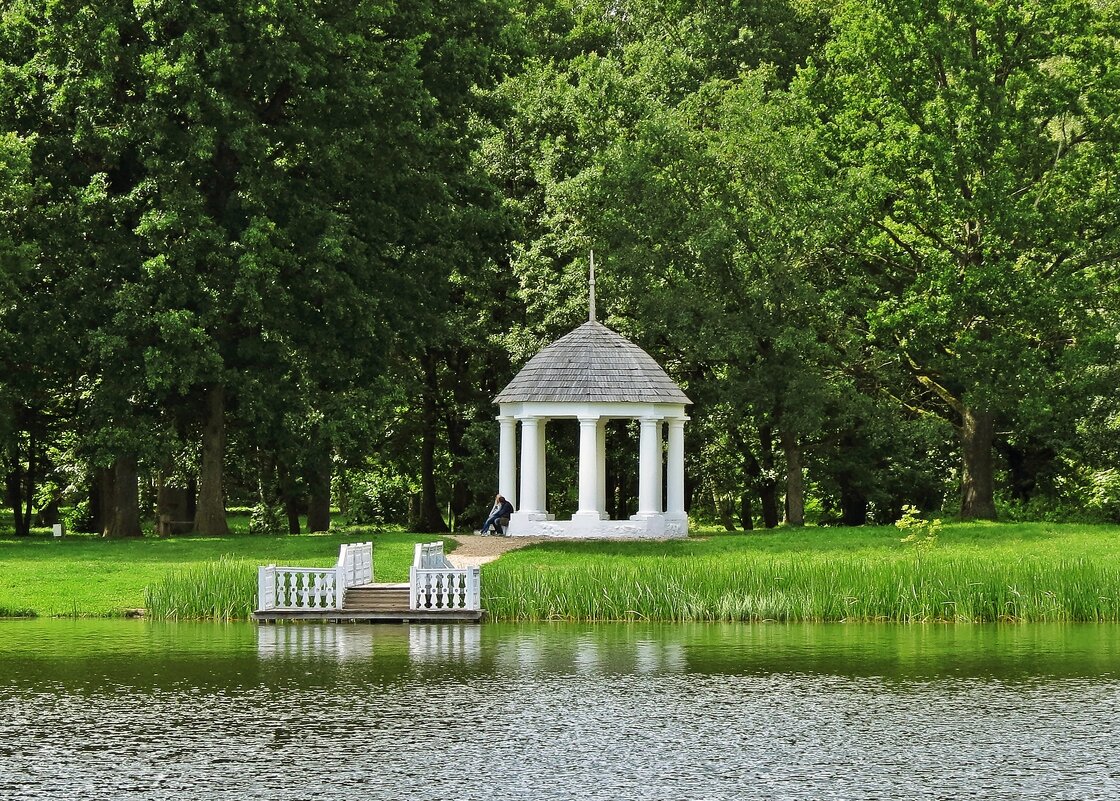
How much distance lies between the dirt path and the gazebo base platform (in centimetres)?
98

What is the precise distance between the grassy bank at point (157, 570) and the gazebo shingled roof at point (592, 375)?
525cm

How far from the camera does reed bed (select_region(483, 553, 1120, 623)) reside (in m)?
30.7

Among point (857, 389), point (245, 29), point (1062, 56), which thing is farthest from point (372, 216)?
point (1062, 56)

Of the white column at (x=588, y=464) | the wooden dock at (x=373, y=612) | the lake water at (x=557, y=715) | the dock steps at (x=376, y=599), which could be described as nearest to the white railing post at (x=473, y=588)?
the wooden dock at (x=373, y=612)

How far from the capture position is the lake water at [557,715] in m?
16.0

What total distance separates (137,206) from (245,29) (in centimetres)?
563

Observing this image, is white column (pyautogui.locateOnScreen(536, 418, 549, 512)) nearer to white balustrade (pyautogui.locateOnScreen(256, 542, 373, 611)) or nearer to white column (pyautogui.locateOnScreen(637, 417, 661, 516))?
white column (pyautogui.locateOnScreen(637, 417, 661, 516))

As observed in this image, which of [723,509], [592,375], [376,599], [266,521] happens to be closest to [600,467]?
[592,375]

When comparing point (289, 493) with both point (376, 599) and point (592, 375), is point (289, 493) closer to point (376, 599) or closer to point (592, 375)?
point (592, 375)

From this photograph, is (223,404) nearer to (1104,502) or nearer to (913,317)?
(913,317)

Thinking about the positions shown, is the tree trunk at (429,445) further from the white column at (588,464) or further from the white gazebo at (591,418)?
the white column at (588,464)

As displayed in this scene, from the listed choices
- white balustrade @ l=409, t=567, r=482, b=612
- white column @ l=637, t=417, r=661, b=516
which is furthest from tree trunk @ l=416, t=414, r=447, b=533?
white balustrade @ l=409, t=567, r=482, b=612

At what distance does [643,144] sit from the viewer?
49.3 m

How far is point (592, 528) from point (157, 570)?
12.5 metres
